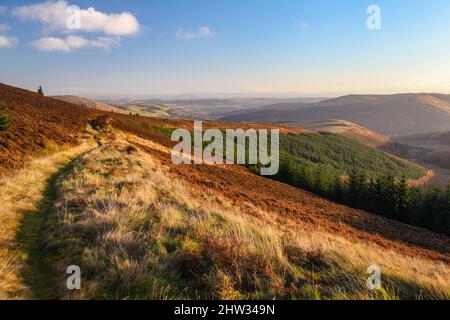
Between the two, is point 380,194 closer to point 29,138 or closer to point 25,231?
point 29,138

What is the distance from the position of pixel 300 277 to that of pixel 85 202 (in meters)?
7.33

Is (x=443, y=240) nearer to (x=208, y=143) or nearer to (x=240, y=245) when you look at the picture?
(x=240, y=245)

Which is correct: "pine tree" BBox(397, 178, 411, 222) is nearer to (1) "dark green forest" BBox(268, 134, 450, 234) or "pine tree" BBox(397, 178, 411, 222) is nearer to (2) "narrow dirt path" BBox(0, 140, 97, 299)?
(1) "dark green forest" BBox(268, 134, 450, 234)

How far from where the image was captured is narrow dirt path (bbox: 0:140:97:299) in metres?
5.33

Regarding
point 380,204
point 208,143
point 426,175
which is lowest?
point 426,175

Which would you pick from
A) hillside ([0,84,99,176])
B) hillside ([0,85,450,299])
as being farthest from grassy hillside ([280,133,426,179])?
hillside ([0,85,450,299])

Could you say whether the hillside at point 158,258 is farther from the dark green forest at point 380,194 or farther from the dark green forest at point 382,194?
the dark green forest at point 382,194

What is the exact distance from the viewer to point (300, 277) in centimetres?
590

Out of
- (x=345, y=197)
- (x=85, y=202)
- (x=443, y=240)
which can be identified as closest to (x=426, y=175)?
(x=345, y=197)

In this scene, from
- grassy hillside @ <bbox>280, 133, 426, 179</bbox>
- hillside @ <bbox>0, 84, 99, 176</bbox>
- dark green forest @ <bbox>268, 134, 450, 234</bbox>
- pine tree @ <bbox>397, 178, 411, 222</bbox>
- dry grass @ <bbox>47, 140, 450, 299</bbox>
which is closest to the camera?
dry grass @ <bbox>47, 140, 450, 299</bbox>

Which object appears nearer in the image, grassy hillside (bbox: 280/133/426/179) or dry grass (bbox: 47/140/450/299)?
dry grass (bbox: 47/140/450/299)

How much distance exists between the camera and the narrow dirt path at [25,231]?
210 inches

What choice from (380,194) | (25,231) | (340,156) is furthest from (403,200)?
(340,156)

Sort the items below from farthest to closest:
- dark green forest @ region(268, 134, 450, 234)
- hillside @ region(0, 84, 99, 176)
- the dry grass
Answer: dark green forest @ region(268, 134, 450, 234)
hillside @ region(0, 84, 99, 176)
the dry grass
